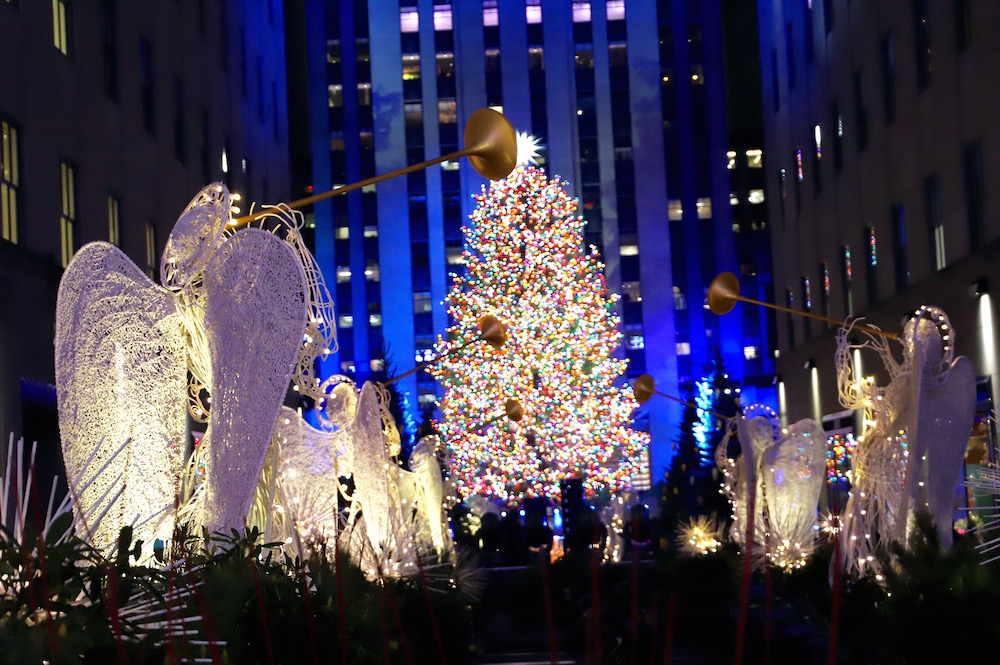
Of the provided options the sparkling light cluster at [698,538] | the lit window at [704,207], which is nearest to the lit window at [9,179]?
the sparkling light cluster at [698,538]

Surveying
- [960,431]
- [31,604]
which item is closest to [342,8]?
[960,431]

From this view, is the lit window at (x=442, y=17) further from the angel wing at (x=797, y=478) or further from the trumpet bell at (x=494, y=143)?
the trumpet bell at (x=494, y=143)

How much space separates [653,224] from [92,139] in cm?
3928

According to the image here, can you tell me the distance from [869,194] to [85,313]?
75.5 feet

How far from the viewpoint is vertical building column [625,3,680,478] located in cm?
5375

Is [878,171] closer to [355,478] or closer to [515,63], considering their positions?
[355,478]

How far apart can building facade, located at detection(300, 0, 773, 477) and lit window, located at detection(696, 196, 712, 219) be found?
0.04 meters

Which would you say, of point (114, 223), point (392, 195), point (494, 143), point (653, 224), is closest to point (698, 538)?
point (114, 223)

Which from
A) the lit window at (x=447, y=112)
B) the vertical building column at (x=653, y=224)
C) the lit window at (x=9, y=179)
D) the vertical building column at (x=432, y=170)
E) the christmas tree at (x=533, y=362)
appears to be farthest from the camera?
the lit window at (x=447, y=112)

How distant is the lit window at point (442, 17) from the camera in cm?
5662

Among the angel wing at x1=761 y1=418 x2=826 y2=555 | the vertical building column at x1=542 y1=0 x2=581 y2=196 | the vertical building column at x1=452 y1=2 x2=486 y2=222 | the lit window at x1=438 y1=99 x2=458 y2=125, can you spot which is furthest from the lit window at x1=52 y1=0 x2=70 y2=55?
the lit window at x1=438 y1=99 x2=458 y2=125

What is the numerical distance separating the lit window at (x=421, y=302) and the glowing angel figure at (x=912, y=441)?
4438cm

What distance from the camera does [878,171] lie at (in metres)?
26.1

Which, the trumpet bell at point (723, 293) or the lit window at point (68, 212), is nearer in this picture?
the trumpet bell at point (723, 293)
